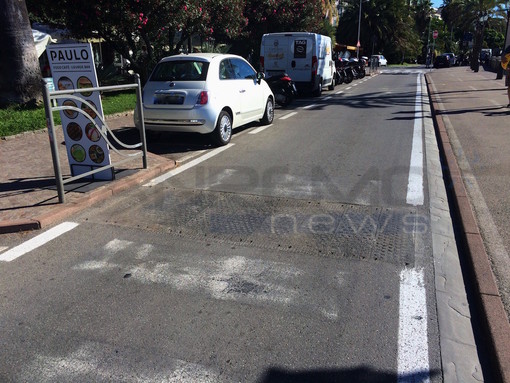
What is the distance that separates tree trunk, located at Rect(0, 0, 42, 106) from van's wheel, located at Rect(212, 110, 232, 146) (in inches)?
209

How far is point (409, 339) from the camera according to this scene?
3.17 meters

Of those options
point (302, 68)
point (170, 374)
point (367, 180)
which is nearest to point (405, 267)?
point (170, 374)

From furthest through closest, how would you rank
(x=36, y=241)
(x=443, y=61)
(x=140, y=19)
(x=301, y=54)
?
(x=443, y=61)
(x=301, y=54)
(x=140, y=19)
(x=36, y=241)

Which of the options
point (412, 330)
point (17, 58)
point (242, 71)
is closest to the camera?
point (412, 330)

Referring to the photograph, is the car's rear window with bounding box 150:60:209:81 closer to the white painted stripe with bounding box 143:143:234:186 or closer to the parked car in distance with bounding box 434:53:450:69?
the white painted stripe with bounding box 143:143:234:186

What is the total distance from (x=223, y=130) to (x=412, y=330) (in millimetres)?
6626

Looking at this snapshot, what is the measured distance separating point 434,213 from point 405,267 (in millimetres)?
1684

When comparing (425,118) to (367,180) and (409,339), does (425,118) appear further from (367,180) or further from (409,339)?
(409,339)

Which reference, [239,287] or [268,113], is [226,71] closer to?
[268,113]

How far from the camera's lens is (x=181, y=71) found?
9.05 metres

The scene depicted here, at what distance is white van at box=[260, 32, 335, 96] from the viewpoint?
1823 centimetres

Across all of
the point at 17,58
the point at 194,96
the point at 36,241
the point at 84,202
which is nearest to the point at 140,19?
the point at 17,58

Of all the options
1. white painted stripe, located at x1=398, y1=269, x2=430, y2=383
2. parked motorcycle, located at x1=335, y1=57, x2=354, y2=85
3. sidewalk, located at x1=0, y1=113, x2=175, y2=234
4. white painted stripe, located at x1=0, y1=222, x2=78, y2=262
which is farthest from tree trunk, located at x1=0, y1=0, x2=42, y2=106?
parked motorcycle, located at x1=335, y1=57, x2=354, y2=85

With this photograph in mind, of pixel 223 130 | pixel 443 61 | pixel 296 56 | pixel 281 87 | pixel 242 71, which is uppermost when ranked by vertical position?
pixel 296 56
